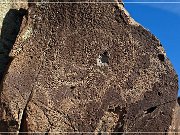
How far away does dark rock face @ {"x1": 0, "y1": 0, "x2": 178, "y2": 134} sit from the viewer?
826cm

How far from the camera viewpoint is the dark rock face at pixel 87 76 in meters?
8.26

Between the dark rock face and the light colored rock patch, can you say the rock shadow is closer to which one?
the dark rock face

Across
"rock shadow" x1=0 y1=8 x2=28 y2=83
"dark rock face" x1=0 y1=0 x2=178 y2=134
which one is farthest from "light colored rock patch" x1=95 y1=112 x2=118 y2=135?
"rock shadow" x1=0 y1=8 x2=28 y2=83

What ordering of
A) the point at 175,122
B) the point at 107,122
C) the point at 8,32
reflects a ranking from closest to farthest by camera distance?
the point at 107,122 < the point at 175,122 < the point at 8,32

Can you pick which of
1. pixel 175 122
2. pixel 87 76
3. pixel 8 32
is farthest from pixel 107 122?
pixel 8 32

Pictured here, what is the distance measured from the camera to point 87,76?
28.0ft

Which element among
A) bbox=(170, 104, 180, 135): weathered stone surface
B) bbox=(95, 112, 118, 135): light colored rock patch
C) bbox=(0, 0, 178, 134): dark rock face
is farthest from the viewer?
bbox=(170, 104, 180, 135): weathered stone surface

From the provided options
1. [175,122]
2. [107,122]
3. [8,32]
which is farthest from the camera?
[8,32]

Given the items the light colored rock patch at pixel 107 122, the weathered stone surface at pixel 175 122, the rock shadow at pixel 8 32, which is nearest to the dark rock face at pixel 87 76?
the light colored rock patch at pixel 107 122

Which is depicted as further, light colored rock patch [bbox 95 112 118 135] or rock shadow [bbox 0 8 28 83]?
rock shadow [bbox 0 8 28 83]

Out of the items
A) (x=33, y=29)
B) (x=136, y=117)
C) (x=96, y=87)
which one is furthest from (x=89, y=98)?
(x=33, y=29)

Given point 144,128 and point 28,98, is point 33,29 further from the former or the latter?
point 144,128

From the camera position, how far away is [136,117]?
8555mm

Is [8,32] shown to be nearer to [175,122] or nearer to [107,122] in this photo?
[107,122]
